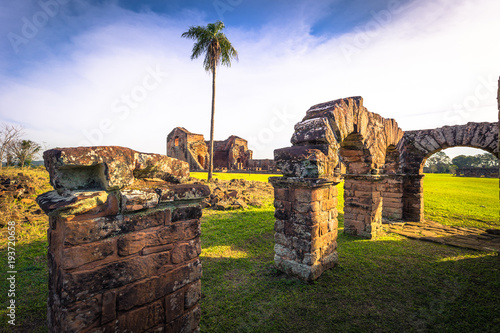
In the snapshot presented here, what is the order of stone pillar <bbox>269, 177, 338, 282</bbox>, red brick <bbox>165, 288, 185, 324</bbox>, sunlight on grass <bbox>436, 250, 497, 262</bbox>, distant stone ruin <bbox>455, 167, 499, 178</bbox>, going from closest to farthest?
1. red brick <bbox>165, 288, 185, 324</bbox>
2. stone pillar <bbox>269, 177, 338, 282</bbox>
3. sunlight on grass <bbox>436, 250, 497, 262</bbox>
4. distant stone ruin <bbox>455, 167, 499, 178</bbox>

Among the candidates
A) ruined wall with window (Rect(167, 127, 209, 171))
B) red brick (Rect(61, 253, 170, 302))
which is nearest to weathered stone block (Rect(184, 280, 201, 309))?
red brick (Rect(61, 253, 170, 302))

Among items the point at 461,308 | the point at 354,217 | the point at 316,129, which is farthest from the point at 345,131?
the point at 461,308

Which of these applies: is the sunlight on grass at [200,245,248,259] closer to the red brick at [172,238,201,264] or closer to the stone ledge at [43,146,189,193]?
the red brick at [172,238,201,264]

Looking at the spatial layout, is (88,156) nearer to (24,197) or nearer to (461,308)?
(461,308)

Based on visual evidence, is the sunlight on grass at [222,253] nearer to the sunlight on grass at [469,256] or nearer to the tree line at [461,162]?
the sunlight on grass at [469,256]

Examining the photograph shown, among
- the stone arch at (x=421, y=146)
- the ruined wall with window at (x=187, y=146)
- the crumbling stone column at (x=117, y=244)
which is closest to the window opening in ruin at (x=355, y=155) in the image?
the stone arch at (x=421, y=146)

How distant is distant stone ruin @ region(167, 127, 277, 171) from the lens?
2631 cm

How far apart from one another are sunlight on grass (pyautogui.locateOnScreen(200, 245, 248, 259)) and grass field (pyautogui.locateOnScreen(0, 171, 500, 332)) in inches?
0.9

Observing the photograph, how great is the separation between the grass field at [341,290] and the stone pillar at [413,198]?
297 centimetres

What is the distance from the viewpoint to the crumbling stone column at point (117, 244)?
1.39 m

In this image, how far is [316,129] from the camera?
13.4 ft

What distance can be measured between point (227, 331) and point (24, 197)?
8.96 meters

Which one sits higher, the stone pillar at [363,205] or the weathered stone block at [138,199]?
the weathered stone block at [138,199]

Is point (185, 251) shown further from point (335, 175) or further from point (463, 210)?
point (463, 210)
